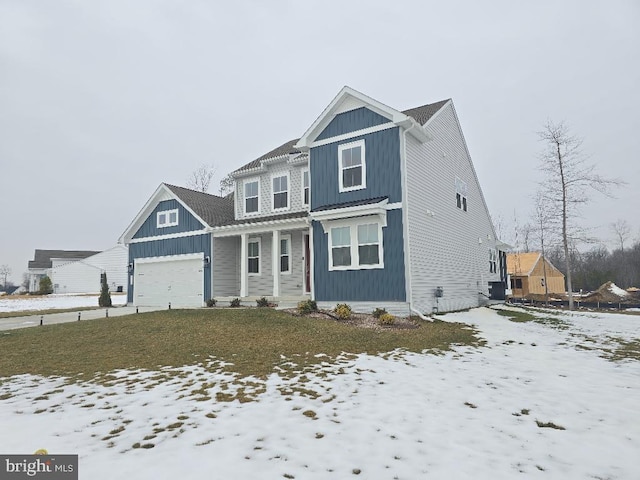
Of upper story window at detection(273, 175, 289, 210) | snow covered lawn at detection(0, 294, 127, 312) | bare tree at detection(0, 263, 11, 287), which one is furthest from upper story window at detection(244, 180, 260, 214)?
bare tree at detection(0, 263, 11, 287)

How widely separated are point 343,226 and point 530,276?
115ft

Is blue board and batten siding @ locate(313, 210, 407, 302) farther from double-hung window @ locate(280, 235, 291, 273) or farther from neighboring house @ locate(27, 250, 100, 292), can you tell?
neighboring house @ locate(27, 250, 100, 292)

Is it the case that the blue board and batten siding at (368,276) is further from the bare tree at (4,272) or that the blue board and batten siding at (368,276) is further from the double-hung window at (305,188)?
the bare tree at (4,272)

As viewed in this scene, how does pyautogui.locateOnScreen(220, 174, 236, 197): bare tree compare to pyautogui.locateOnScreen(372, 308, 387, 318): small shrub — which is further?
pyautogui.locateOnScreen(220, 174, 236, 197): bare tree

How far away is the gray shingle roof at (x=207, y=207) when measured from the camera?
19.9 m

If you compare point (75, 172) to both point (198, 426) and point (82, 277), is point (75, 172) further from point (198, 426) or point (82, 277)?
point (198, 426)

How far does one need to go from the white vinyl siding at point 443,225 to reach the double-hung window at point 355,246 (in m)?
1.23

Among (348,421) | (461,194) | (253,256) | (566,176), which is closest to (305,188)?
(253,256)

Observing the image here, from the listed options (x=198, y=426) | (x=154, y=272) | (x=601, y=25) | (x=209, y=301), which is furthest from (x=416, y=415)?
(x=601, y=25)

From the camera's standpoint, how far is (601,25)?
1888 cm

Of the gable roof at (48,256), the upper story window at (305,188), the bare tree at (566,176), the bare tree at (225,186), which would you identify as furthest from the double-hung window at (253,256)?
the gable roof at (48,256)

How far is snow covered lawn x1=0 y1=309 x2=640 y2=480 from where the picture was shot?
324 cm

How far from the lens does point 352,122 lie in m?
14.6

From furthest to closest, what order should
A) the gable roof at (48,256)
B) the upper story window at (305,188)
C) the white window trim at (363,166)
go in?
1. the gable roof at (48,256)
2. the upper story window at (305,188)
3. the white window trim at (363,166)
